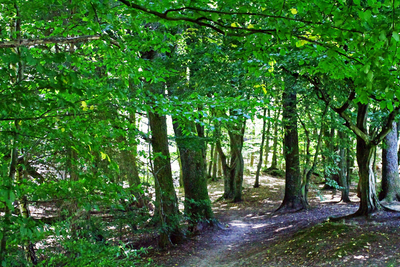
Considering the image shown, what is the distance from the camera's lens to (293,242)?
24.7 ft

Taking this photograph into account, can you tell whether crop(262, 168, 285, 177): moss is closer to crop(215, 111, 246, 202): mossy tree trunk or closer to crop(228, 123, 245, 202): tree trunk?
crop(215, 111, 246, 202): mossy tree trunk

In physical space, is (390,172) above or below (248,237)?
above

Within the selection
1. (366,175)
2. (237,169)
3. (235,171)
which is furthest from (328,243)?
(235,171)

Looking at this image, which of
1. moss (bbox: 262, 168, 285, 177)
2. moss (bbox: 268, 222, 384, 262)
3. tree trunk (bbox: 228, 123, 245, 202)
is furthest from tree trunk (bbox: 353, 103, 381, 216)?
moss (bbox: 262, 168, 285, 177)

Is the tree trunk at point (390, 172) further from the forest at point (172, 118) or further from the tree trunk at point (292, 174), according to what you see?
the tree trunk at point (292, 174)

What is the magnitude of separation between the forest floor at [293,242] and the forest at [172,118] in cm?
5

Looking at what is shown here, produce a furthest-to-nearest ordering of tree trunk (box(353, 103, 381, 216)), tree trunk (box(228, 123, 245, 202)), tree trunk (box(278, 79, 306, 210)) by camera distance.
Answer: tree trunk (box(228, 123, 245, 202))
tree trunk (box(278, 79, 306, 210))
tree trunk (box(353, 103, 381, 216))

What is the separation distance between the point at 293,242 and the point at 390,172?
548cm

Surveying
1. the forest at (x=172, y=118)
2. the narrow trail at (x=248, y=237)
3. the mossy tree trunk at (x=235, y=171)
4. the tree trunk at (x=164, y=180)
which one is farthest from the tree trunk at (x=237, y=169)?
the tree trunk at (x=164, y=180)

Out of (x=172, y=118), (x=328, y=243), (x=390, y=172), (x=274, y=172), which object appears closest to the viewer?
(x=328, y=243)

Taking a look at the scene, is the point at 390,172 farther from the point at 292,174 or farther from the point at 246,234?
the point at 246,234

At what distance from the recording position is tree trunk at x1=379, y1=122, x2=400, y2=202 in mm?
10344

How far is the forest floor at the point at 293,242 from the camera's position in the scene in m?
5.87

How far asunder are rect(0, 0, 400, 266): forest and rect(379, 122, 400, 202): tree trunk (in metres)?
0.04
